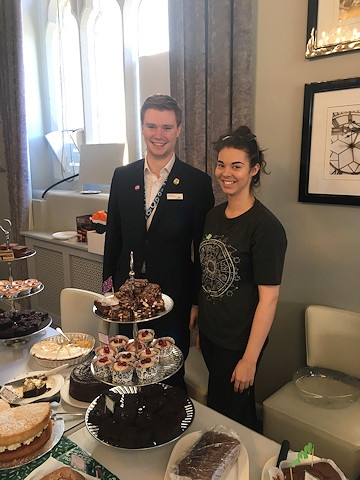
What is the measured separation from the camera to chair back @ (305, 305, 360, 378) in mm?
1854

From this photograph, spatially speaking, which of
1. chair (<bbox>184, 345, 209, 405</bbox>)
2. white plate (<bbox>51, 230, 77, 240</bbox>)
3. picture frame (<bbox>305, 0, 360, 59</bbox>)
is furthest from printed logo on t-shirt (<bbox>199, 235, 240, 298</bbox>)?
white plate (<bbox>51, 230, 77, 240</bbox>)

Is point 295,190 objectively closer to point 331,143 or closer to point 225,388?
point 331,143

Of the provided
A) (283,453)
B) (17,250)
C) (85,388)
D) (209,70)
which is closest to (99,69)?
(209,70)

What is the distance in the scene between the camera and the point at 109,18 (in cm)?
332

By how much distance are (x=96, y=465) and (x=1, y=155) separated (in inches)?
143

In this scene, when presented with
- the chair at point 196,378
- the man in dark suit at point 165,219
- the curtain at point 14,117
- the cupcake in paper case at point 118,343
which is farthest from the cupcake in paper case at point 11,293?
the curtain at point 14,117

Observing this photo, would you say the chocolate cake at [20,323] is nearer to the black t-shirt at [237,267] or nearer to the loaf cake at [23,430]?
the loaf cake at [23,430]

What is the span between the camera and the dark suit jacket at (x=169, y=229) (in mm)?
1797

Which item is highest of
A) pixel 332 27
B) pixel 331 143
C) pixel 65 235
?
pixel 332 27

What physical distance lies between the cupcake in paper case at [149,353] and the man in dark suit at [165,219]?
1.91 feet

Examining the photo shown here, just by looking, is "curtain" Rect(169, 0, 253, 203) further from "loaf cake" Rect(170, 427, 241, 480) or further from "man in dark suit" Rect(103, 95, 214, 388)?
"loaf cake" Rect(170, 427, 241, 480)

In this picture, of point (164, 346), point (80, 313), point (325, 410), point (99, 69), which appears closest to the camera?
point (164, 346)

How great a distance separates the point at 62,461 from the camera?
110 cm

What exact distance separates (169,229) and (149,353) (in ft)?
2.26
